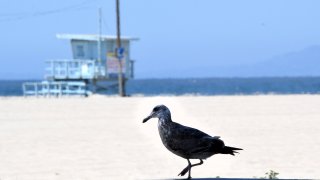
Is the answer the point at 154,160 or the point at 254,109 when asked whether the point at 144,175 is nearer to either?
the point at 154,160

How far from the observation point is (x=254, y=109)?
3005cm

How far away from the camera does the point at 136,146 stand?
53.5 feet

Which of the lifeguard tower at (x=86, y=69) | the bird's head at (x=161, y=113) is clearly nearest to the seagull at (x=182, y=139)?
the bird's head at (x=161, y=113)

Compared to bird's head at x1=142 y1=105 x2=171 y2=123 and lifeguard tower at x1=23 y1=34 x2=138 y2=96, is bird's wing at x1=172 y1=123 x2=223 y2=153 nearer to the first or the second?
bird's head at x1=142 y1=105 x2=171 y2=123

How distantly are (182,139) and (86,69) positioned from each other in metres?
47.6

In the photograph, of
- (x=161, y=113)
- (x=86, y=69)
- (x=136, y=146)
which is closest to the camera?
(x=161, y=113)

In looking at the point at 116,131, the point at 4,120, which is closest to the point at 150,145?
the point at 116,131

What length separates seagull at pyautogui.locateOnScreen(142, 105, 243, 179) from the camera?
8766mm

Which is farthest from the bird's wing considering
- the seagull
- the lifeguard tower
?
the lifeguard tower

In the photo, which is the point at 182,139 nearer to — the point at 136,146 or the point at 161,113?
the point at 161,113

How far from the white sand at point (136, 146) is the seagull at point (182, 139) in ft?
8.10

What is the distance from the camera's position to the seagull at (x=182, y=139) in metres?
8.77

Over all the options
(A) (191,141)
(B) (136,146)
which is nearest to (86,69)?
(B) (136,146)

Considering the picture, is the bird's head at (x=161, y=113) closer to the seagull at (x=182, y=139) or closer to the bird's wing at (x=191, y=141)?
the seagull at (x=182, y=139)
